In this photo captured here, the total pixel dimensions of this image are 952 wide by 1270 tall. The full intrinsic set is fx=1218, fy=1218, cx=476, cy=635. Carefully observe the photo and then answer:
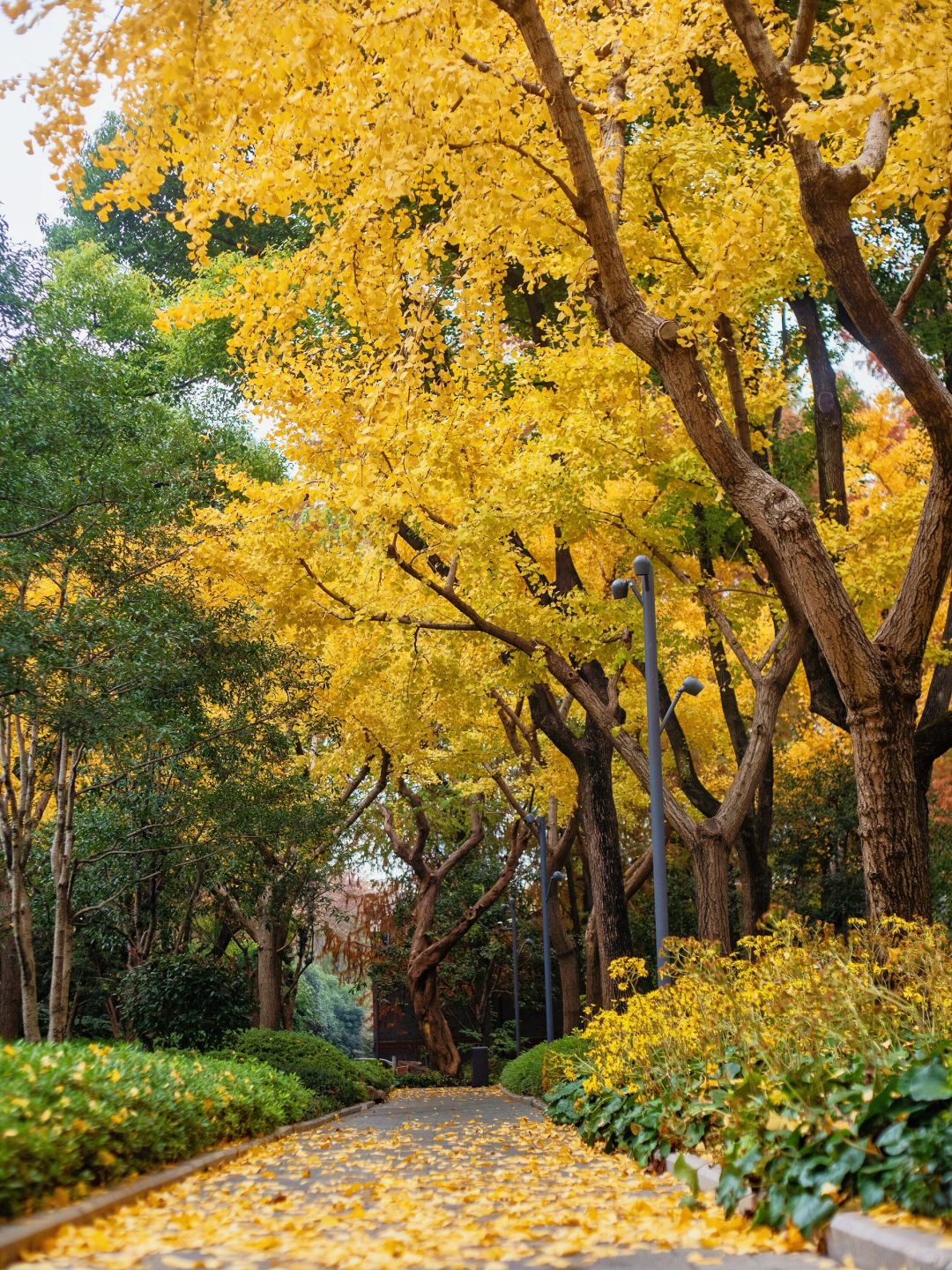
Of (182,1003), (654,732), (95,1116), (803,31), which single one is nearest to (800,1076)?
(95,1116)

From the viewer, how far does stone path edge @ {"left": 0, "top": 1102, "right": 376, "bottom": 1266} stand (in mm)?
4730

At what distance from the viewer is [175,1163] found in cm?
829

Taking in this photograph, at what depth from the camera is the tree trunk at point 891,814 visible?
30.5 ft

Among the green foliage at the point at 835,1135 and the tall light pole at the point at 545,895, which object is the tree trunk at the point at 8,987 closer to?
the tall light pole at the point at 545,895

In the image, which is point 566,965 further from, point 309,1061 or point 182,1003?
point 182,1003

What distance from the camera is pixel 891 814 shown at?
30.5 ft

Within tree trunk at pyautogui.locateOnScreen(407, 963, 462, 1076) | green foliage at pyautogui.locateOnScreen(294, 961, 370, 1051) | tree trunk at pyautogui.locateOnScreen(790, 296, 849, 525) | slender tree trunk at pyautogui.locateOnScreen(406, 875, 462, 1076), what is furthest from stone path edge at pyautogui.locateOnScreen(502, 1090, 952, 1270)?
green foliage at pyautogui.locateOnScreen(294, 961, 370, 1051)

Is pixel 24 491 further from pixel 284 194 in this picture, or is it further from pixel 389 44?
pixel 389 44

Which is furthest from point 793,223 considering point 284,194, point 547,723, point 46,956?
point 46,956

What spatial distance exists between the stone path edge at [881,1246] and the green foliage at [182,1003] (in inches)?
486

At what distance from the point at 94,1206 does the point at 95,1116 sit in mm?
819

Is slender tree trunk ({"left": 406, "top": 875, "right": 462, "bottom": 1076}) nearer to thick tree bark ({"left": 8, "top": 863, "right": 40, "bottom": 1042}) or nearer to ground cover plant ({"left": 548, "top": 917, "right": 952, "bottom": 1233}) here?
thick tree bark ({"left": 8, "top": 863, "right": 40, "bottom": 1042})

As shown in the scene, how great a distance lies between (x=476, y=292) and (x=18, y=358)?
5.08m

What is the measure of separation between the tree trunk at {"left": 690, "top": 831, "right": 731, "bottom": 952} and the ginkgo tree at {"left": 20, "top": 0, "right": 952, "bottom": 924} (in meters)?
0.36
